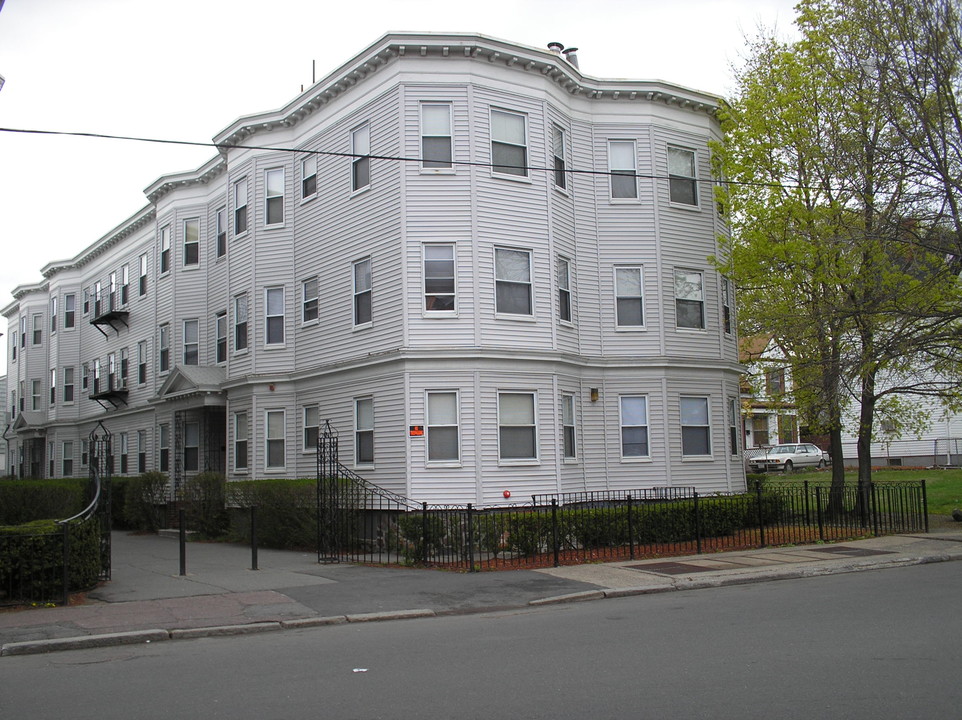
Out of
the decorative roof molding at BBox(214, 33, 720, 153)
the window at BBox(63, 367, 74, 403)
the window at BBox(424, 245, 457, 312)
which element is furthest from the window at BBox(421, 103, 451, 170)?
the window at BBox(63, 367, 74, 403)

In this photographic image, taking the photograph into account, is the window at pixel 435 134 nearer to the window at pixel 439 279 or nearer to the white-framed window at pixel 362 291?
the window at pixel 439 279

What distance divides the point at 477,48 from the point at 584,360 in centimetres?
790

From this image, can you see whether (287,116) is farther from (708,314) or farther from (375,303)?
(708,314)

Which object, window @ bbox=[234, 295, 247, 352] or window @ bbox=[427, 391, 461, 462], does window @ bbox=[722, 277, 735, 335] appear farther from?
window @ bbox=[234, 295, 247, 352]

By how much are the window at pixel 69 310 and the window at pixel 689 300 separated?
31.6 metres

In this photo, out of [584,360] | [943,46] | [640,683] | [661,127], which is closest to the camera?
[640,683]

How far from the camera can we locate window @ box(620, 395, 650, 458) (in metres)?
23.2

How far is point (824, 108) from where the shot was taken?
72.2 feet

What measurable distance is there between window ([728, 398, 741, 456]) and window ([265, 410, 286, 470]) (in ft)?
40.2

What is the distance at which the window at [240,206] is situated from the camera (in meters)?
26.3

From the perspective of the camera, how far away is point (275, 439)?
24.8m

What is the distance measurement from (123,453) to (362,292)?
19.5m

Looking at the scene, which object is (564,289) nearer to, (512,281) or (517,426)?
(512,281)

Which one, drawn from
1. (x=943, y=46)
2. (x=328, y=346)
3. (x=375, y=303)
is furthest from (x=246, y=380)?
(x=943, y=46)
